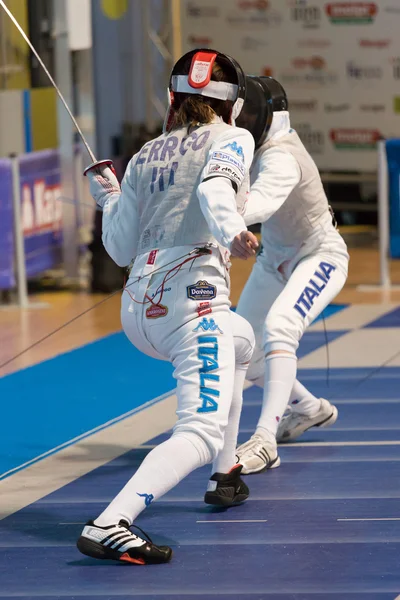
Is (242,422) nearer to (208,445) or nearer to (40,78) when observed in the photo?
(208,445)

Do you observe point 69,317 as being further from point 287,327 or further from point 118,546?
point 118,546

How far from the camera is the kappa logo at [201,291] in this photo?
3484mm

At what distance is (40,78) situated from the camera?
9984mm

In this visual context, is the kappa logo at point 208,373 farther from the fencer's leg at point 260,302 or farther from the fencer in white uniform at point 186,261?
the fencer's leg at point 260,302

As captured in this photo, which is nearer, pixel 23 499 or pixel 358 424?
pixel 23 499

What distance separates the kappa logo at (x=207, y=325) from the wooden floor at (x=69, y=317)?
3180 mm

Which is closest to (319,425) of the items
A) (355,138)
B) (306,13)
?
(355,138)

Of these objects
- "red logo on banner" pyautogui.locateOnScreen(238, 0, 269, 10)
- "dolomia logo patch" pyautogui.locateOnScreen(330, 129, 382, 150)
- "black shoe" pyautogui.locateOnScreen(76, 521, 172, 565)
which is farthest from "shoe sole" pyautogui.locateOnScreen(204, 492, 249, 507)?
"red logo on banner" pyautogui.locateOnScreen(238, 0, 269, 10)

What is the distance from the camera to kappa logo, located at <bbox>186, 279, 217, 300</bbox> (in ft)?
11.4

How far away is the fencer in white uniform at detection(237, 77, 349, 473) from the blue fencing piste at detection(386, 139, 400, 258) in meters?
4.34

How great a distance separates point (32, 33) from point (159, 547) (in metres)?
6.97

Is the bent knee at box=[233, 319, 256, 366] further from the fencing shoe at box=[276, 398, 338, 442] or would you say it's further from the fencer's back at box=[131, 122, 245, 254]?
the fencing shoe at box=[276, 398, 338, 442]

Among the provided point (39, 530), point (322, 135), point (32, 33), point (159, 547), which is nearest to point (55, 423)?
point (39, 530)

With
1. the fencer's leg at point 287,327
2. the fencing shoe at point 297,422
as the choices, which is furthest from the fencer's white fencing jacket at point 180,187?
the fencing shoe at point 297,422
